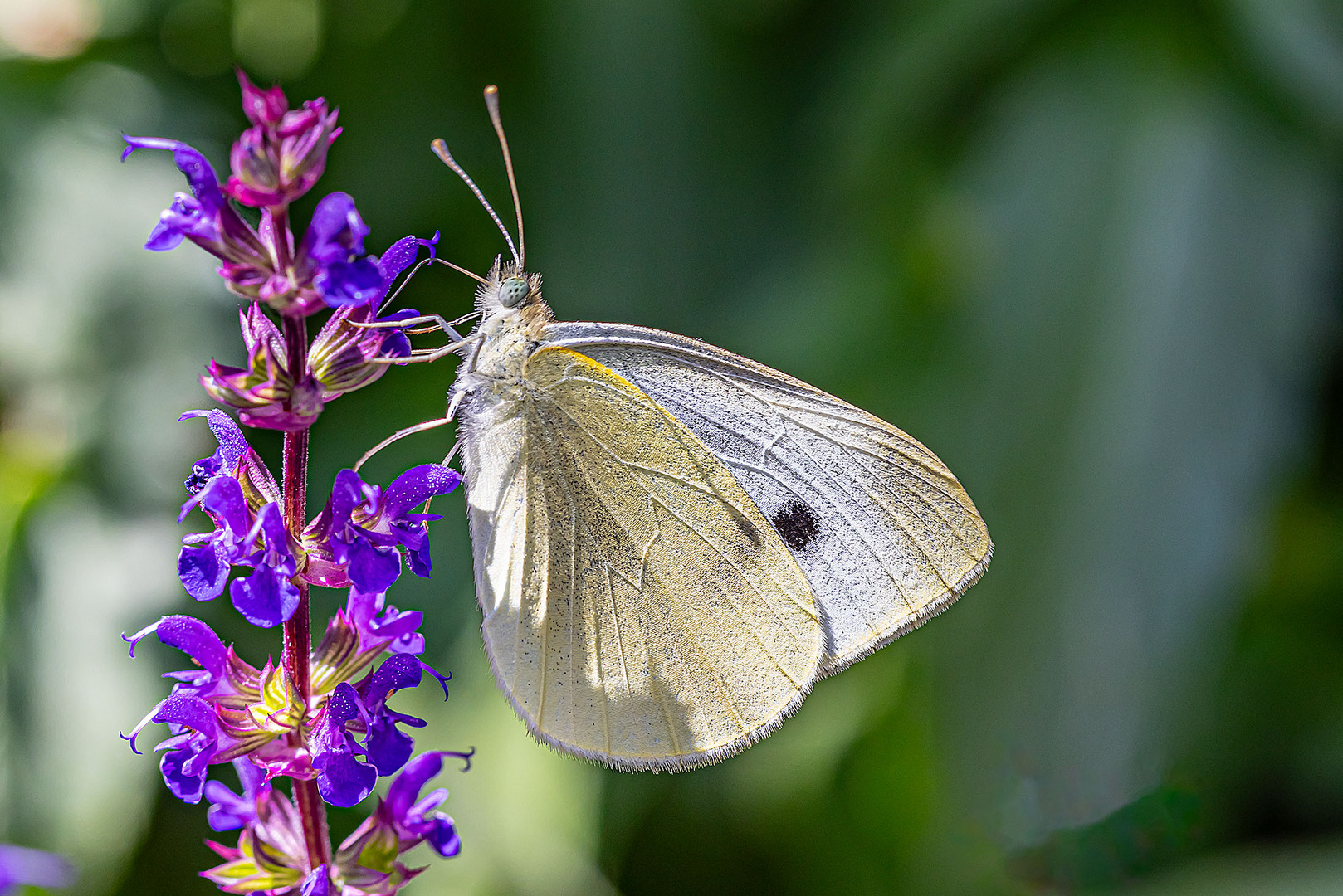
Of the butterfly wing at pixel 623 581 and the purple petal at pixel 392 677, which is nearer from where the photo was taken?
the purple petal at pixel 392 677

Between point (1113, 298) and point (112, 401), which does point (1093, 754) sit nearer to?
point (1113, 298)

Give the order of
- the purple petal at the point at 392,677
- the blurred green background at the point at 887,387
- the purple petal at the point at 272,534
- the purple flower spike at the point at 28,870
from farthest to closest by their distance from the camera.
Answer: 1. the blurred green background at the point at 887,387
2. the purple flower spike at the point at 28,870
3. the purple petal at the point at 392,677
4. the purple petal at the point at 272,534

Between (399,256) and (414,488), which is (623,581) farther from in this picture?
(399,256)

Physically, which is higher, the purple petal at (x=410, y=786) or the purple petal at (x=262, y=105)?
the purple petal at (x=262, y=105)

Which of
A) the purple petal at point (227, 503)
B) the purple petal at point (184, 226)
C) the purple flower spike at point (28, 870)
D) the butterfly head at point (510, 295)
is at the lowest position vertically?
the purple flower spike at point (28, 870)

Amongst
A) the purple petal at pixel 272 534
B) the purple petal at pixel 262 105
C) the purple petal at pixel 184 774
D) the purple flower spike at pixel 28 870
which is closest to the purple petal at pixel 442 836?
the purple petal at pixel 184 774

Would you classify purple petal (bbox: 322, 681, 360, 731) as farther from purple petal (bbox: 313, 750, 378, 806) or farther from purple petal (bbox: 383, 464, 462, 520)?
purple petal (bbox: 383, 464, 462, 520)

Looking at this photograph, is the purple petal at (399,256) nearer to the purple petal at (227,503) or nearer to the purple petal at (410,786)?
the purple petal at (227,503)

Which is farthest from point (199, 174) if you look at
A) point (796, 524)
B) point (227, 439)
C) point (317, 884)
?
point (796, 524)
